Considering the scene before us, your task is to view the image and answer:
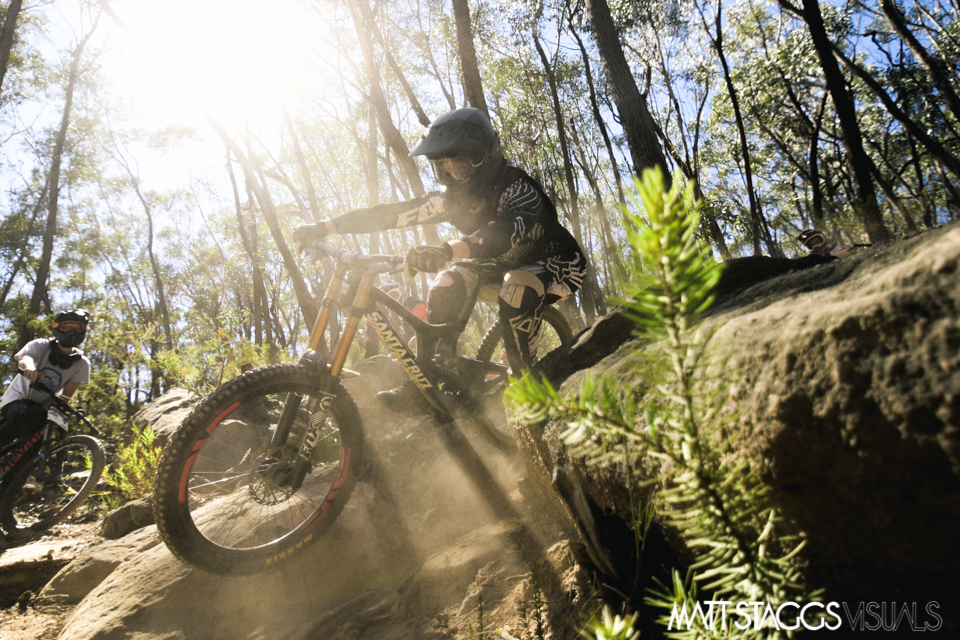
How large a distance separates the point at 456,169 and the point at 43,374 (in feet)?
24.0

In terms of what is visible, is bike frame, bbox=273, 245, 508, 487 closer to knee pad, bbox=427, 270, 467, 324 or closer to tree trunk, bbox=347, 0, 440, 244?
knee pad, bbox=427, 270, 467, 324

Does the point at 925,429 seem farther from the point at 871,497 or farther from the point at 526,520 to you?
the point at 526,520

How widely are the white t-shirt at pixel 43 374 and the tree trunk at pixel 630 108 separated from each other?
8737 millimetres

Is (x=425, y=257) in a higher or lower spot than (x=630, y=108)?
lower

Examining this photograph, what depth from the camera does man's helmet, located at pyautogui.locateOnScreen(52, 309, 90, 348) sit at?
22.3 ft

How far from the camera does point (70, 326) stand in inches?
273

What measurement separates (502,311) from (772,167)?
83.8 feet

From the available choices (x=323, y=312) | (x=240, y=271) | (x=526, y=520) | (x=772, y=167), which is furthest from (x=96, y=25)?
(x=772, y=167)

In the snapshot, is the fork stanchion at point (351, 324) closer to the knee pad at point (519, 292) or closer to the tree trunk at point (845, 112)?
the knee pad at point (519, 292)

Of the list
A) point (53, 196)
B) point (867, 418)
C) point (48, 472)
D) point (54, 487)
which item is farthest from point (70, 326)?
point (53, 196)

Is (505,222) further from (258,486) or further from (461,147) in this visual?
(258,486)

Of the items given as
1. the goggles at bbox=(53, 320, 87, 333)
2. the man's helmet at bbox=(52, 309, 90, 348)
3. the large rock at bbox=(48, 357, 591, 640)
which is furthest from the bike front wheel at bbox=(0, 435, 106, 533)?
the large rock at bbox=(48, 357, 591, 640)

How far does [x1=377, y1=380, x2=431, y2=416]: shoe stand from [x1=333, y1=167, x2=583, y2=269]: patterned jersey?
1105 mm

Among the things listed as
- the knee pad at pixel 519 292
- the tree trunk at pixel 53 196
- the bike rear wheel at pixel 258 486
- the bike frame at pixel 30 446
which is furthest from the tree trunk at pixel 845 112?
the tree trunk at pixel 53 196
